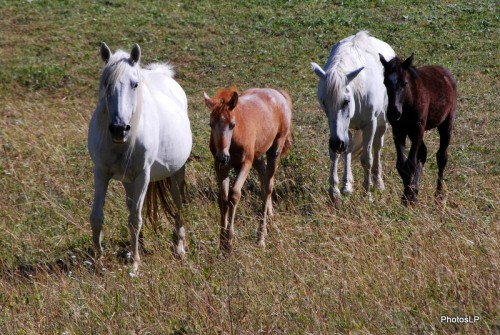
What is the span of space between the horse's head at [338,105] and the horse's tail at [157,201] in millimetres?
1858

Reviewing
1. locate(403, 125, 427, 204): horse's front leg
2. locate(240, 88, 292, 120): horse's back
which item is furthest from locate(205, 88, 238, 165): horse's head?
locate(403, 125, 427, 204): horse's front leg

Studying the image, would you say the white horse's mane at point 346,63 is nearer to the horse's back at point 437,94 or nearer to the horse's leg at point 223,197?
the horse's back at point 437,94

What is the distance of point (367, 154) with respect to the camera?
10.4 meters

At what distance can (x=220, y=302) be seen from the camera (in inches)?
226

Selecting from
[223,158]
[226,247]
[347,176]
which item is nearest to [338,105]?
[347,176]

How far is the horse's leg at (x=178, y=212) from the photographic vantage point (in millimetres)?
8258

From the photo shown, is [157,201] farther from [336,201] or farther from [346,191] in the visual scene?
[346,191]

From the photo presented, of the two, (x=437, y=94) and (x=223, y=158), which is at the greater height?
(x=437, y=94)

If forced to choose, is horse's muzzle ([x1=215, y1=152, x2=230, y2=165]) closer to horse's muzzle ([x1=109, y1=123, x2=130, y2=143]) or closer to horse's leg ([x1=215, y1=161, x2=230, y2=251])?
horse's leg ([x1=215, y1=161, x2=230, y2=251])

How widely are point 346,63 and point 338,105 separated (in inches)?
32.6

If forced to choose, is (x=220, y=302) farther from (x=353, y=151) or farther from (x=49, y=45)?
(x=49, y=45)

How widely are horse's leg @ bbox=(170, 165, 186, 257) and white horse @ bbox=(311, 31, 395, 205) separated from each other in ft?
5.24

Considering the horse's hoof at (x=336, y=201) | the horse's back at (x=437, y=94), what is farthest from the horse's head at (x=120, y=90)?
the horse's back at (x=437, y=94)

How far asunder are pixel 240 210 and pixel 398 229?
2.48m
